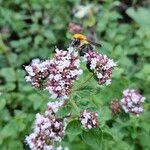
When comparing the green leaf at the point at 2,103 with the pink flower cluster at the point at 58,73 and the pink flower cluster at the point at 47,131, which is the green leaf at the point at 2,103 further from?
the pink flower cluster at the point at 58,73

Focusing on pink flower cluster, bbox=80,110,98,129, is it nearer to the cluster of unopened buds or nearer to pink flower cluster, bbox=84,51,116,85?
pink flower cluster, bbox=84,51,116,85

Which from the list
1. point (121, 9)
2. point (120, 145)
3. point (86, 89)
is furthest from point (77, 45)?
point (121, 9)

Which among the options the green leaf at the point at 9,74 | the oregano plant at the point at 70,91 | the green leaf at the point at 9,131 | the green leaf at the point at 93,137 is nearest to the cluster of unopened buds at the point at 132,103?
the oregano plant at the point at 70,91

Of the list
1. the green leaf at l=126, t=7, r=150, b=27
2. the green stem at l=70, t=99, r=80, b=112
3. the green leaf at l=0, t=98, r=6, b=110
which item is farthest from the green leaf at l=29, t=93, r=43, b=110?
the green leaf at l=126, t=7, r=150, b=27

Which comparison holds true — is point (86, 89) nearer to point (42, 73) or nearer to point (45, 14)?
point (42, 73)

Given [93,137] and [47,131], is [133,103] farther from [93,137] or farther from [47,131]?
[47,131]

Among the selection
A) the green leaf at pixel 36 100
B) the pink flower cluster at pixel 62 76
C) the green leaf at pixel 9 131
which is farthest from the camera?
the green leaf at pixel 36 100
